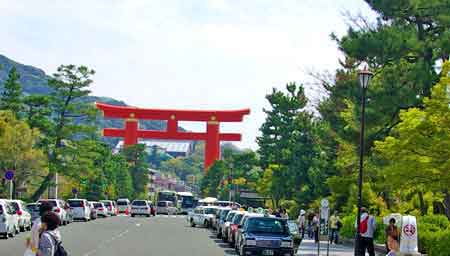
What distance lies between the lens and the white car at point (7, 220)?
3378 cm

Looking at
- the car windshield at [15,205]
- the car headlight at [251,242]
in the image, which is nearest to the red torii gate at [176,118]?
the car windshield at [15,205]

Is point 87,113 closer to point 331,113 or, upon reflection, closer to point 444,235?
point 331,113

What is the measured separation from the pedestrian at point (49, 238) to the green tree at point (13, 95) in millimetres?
54922

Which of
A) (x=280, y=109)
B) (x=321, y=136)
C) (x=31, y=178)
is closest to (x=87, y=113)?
(x=31, y=178)

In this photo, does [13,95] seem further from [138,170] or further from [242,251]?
[138,170]

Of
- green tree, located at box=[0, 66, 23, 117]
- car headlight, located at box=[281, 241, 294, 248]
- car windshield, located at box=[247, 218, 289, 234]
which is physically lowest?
car headlight, located at box=[281, 241, 294, 248]

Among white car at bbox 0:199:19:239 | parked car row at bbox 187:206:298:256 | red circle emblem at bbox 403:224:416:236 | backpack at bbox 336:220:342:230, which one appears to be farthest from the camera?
backpack at bbox 336:220:342:230

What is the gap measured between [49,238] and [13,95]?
55920 millimetres

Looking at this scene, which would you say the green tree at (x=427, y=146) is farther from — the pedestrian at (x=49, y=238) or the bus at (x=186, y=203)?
the bus at (x=186, y=203)

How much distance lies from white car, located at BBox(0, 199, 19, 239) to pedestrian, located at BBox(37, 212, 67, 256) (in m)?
23.8

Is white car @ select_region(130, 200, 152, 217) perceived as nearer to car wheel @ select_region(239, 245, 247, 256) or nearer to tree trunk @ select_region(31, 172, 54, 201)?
tree trunk @ select_region(31, 172, 54, 201)

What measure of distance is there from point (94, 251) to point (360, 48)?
14671mm

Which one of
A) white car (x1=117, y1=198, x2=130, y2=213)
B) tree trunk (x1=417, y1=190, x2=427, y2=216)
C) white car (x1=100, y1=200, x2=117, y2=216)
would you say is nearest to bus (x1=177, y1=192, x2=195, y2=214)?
white car (x1=117, y1=198, x2=130, y2=213)

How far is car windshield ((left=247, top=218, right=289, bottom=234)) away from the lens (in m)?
26.9
